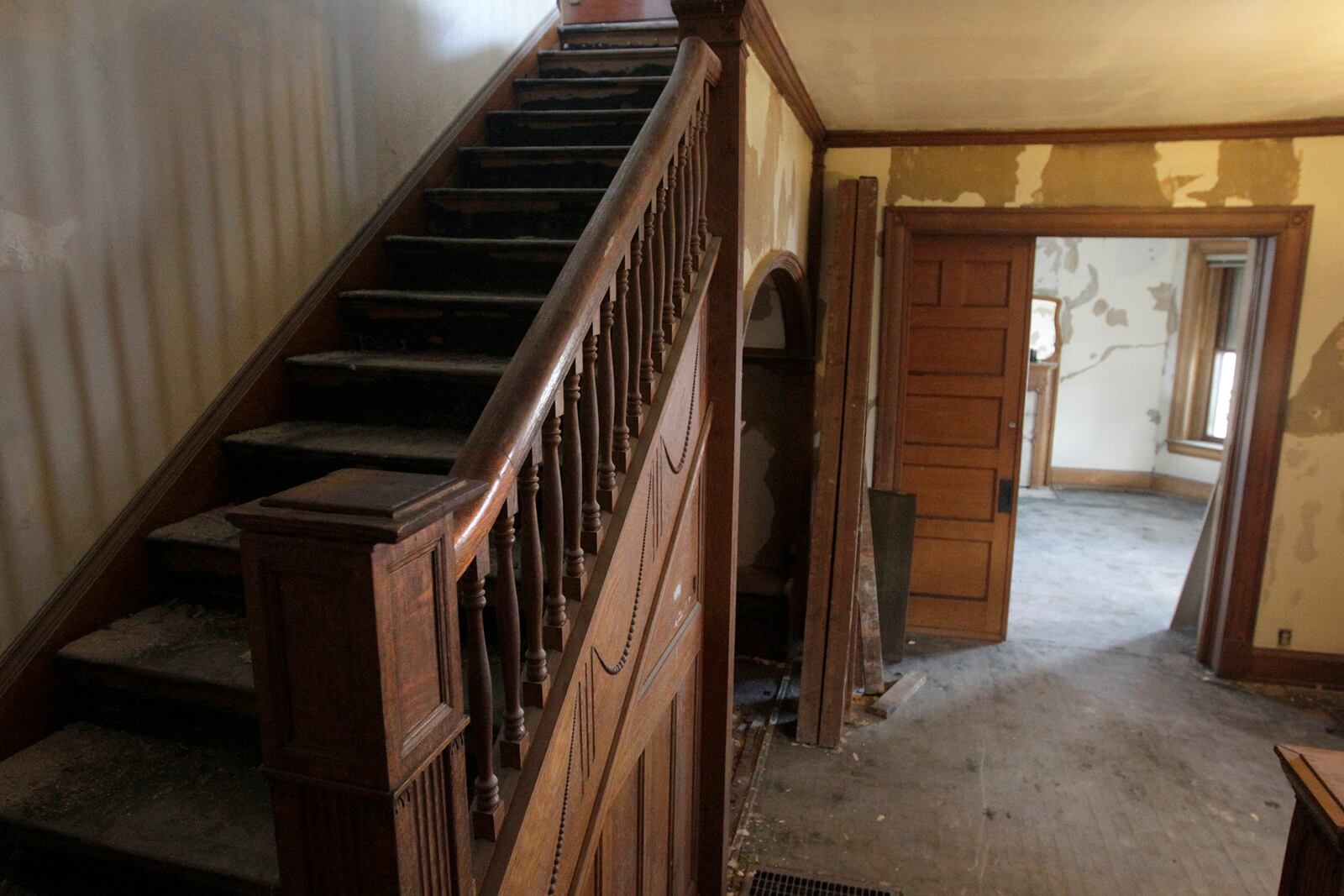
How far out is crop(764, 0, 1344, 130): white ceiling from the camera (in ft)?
7.65

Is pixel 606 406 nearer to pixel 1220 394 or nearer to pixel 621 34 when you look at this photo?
pixel 621 34

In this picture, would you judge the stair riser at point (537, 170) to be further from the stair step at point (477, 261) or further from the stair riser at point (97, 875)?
the stair riser at point (97, 875)

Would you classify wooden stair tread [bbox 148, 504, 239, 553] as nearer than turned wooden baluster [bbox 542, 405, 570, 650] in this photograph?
No

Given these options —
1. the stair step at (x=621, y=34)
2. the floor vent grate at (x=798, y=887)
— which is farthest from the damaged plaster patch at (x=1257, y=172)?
the floor vent grate at (x=798, y=887)

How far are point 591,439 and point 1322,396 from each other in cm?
407

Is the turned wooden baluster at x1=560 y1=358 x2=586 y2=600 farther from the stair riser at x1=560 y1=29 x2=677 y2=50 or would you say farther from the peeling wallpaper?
the stair riser at x1=560 y1=29 x2=677 y2=50

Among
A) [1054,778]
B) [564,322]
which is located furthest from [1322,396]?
[564,322]

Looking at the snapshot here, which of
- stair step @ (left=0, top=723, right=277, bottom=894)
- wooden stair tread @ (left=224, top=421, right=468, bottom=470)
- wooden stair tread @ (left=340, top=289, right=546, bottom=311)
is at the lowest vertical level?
stair step @ (left=0, top=723, right=277, bottom=894)

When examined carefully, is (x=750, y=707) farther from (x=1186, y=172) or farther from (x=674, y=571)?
(x=1186, y=172)

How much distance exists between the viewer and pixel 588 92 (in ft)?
10.6

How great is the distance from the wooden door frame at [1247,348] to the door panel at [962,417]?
170 millimetres

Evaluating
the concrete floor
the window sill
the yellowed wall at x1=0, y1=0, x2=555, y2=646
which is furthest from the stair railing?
the window sill

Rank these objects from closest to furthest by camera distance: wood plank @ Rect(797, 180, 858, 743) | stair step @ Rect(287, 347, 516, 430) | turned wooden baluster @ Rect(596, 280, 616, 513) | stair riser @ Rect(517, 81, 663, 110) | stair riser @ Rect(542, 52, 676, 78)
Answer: turned wooden baluster @ Rect(596, 280, 616, 513)
stair step @ Rect(287, 347, 516, 430)
stair riser @ Rect(517, 81, 663, 110)
stair riser @ Rect(542, 52, 676, 78)
wood plank @ Rect(797, 180, 858, 743)

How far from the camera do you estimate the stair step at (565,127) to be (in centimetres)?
298
